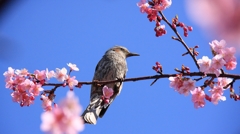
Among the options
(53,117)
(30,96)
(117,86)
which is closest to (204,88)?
(30,96)

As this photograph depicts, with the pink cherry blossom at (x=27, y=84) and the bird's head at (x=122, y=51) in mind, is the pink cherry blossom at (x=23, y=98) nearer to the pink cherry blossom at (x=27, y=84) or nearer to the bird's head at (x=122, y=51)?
the pink cherry blossom at (x=27, y=84)

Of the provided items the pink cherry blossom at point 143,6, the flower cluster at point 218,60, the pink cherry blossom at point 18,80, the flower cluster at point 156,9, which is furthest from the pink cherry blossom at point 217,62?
the pink cherry blossom at point 18,80

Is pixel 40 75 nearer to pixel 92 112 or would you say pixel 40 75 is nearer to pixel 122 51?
pixel 92 112

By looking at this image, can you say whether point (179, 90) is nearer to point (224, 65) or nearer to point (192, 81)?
point (192, 81)

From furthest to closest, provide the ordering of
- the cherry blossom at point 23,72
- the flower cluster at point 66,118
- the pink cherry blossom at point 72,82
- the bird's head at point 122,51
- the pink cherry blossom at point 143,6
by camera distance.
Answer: the bird's head at point 122,51
the pink cherry blossom at point 143,6
the cherry blossom at point 23,72
the pink cherry blossom at point 72,82
the flower cluster at point 66,118

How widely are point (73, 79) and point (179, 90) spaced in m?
0.84

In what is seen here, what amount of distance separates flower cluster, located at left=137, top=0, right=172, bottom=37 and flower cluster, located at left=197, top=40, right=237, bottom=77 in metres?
0.57

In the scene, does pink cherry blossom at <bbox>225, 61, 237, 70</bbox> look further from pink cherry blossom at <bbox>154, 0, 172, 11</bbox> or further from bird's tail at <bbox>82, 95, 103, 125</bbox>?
bird's tail at <bbox>82, 95, 103, 125</bbox>

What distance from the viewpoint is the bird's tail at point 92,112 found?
3.43 meters

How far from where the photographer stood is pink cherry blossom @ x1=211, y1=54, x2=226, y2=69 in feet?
7.39

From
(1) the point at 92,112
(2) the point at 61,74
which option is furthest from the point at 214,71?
(1) the point at 92,112

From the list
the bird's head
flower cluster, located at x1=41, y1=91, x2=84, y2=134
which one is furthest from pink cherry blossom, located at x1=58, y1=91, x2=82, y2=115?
the bird's head

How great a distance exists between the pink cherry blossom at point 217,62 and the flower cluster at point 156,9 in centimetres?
64

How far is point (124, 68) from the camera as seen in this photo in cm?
496
